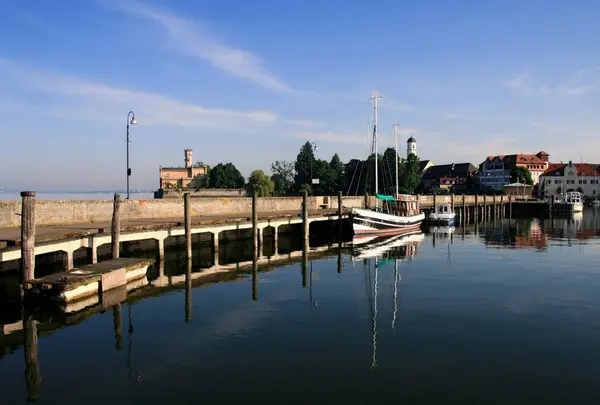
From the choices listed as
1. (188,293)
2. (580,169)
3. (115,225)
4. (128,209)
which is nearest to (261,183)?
(128,209)

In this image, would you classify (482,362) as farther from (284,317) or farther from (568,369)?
(284,317)

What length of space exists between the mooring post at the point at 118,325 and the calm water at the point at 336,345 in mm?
119

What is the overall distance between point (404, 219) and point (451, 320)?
31.0m

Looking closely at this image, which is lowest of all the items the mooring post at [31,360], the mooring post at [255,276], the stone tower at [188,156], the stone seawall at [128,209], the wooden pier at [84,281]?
the mooring post at [31,360]

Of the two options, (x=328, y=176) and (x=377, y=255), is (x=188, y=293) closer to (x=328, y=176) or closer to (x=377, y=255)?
(x=377, y=255)

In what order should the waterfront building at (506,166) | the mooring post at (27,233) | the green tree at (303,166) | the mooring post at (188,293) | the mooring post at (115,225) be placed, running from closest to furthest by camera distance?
the mooring post at (188,293) → the mooring post at (27,233) → the mooring post at (115,225) → the green tree at (303,166) → the waterfront building at (506,166)

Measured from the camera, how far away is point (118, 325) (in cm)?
1432

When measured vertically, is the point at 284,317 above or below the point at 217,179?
below

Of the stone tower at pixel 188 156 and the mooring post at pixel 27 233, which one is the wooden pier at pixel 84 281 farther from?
the stone tower at pixel 188 156

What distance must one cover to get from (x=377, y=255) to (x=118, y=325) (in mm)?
19138

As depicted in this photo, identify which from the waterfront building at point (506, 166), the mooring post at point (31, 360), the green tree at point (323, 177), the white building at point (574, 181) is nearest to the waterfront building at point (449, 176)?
the waterfront building at point (506, 166)

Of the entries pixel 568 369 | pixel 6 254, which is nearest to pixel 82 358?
pixel 6 254

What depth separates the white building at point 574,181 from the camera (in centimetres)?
13388

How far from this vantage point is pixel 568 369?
427 inches
